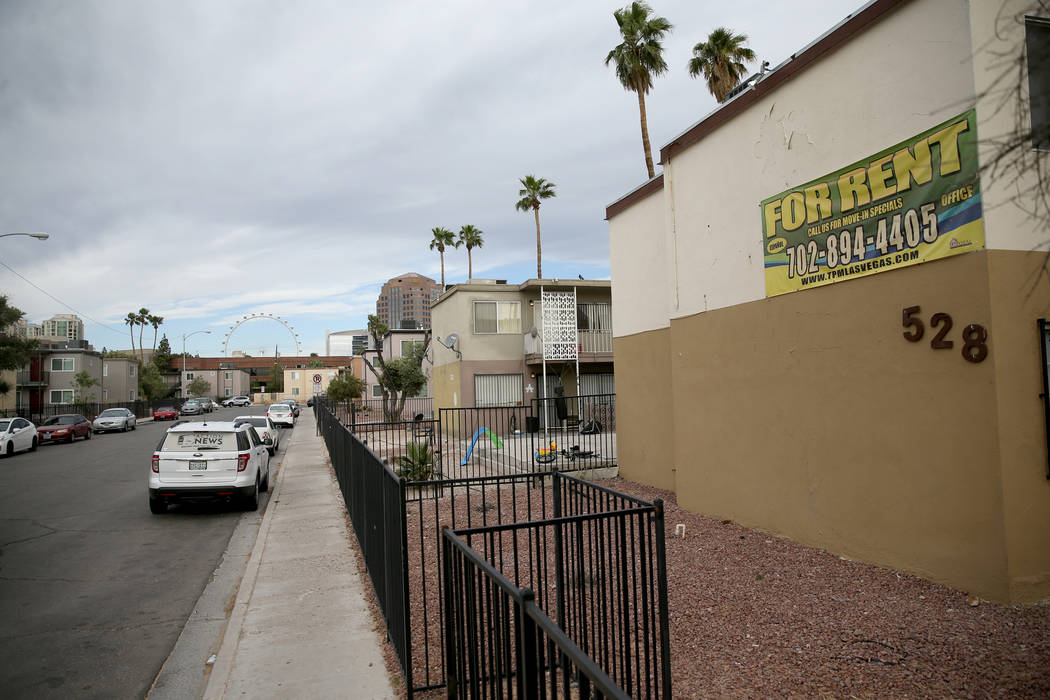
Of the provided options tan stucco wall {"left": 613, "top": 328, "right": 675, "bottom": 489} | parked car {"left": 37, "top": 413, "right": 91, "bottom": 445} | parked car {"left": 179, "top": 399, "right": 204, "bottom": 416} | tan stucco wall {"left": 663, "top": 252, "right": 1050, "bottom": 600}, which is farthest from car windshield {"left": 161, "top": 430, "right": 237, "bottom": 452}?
parked car {"left": 179, "top": 399, "right": 204, "bottom": 416}

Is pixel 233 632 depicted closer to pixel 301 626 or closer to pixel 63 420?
pixel 301 626

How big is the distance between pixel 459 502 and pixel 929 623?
767 centimetres

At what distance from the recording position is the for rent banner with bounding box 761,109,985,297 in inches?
211

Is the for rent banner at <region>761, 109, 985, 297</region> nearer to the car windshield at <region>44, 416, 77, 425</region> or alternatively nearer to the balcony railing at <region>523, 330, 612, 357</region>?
the balcony railing at <region>523, 330, 612, 357</region>

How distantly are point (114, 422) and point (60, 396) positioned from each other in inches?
906

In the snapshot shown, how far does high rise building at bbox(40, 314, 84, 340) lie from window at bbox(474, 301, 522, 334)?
462 feet

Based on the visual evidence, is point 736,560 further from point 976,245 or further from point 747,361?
point 976,245

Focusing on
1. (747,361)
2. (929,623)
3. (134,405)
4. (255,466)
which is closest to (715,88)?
(747,361)

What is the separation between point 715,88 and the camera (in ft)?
76.1

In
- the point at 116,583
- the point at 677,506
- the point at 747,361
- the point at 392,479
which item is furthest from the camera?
the point at 677,506

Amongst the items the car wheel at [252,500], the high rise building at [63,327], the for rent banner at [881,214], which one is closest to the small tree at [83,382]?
the car wheel at [252,500]

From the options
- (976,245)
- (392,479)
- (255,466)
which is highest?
(976,245)

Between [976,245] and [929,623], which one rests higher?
[976,245]

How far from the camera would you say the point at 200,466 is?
1120 cm
